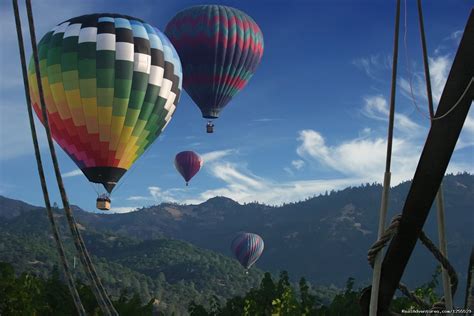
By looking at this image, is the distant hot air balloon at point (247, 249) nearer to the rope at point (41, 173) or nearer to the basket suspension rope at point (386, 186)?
the rope at point (41, 173)

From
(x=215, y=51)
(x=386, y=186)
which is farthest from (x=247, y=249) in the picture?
(x=386, y=186)

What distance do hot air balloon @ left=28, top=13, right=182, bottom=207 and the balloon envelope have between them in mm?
23093

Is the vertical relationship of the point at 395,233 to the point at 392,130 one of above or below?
below

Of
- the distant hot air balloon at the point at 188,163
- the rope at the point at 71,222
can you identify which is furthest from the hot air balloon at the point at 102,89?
the distant hot air balloon at the point at 188,163

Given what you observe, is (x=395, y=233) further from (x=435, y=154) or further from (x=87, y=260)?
(x=87, y=260)

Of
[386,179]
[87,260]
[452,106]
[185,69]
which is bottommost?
[87,260]

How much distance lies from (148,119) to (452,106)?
39.8 meters

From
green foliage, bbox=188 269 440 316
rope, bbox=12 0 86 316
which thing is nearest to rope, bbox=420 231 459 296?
rope, bbox=12 0 86 316

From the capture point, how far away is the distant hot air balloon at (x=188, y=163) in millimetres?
127350

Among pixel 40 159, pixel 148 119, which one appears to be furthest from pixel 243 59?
pixel 40 159

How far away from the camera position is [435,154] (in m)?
4.38

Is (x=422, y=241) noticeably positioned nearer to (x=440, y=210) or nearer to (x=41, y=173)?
(x=440, y=210)

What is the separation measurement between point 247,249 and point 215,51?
10579 centimetres

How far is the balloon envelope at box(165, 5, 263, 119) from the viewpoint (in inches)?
2640
